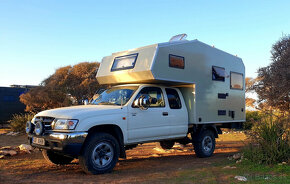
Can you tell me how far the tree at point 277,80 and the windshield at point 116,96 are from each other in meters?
7.23

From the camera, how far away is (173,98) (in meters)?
7.28

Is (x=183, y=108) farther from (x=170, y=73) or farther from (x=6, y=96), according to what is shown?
(x=6, y=96)

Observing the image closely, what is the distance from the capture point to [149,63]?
6508 mm

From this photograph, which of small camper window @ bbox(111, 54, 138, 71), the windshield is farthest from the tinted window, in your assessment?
small camper window @ bbox(111, 54, 138, 71)

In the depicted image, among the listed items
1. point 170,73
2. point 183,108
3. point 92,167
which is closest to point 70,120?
point 92,167

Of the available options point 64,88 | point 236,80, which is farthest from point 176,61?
point 64,88

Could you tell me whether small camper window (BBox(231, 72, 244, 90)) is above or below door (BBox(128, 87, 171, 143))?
above

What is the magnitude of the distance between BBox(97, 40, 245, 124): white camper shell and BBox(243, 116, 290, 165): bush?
1572 millimetres

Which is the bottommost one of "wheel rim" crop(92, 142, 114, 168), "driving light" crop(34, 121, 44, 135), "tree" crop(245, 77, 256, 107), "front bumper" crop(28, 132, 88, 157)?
"wheel rim" crop(92, 142, 114, 168)

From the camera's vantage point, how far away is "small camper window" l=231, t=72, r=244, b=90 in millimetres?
9012

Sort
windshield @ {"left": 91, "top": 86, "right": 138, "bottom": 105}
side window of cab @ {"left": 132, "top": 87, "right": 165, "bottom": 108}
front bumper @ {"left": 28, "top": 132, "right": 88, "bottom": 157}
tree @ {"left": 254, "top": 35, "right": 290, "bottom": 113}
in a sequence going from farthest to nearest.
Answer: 1. tree @ {"left": 254, "top": 35, "right": 290, "bottom": 113}
2. side window of cab @ {"left": 132, "top": 87, "right": 165, "bottom": 108}
3. windshield @ {"left": 91, "top": 86, "right": 138, "bottom": 105}
4. front bumper @ {"left": 28, "top": 132, "right": 88, "bottom": 157}

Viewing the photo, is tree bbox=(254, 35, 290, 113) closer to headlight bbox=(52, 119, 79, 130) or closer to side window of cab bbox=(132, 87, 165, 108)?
side window of cab bbox=(132, 87, 165, 108)

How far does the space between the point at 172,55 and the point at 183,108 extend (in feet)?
4.79

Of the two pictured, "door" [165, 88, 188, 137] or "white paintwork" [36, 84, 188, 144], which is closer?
"white paintwork" [36, 84, 188, 144]
